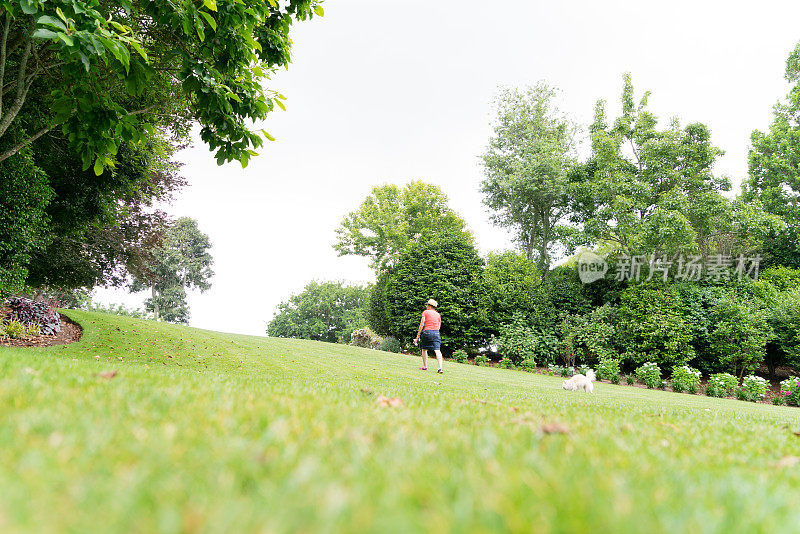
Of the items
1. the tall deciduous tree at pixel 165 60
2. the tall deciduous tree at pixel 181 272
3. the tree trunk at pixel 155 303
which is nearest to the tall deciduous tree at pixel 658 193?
the tall deciduous tree at pixel 165 60

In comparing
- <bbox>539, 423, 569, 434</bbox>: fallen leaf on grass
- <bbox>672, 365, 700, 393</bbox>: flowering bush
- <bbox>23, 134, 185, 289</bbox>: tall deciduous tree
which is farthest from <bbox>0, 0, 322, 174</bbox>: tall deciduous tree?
<bbox>672, 365, 700, 393</bbox>: flowering bush

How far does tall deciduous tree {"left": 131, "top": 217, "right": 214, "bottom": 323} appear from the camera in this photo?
40.7 metres

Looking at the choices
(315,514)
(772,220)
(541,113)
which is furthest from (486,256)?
(315,514)

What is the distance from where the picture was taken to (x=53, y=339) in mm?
12297

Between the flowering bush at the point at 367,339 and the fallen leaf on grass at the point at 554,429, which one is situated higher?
the flowering bush at the point at 367,339

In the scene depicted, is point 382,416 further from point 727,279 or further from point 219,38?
point 727,279

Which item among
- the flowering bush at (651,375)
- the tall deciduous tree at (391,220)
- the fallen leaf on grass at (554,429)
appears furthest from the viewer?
the tall deciduous tree at (391,220)

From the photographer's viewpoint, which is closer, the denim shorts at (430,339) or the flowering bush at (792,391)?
the denim shorts at (430,339)

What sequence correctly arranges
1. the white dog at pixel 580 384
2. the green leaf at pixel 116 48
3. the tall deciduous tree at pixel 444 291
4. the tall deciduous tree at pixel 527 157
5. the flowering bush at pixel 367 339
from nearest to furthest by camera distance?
the green leaf at pixel 116 48 → the white dog at pixel 580 384 → the tall deciduous tree at pixel 444 291 → the tall deciduous tree at pixel 527 157 → the flowering bush at pixel 367 339

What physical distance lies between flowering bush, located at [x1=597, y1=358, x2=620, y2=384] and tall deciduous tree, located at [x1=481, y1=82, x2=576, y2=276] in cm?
1048

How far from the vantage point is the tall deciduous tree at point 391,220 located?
35466 mm

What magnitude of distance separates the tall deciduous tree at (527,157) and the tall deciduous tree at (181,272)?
30.9 m

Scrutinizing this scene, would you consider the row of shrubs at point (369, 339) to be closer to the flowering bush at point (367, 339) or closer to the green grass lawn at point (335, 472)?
the flowering bush at point (367, 339)

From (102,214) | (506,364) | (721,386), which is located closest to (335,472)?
(102,214)
